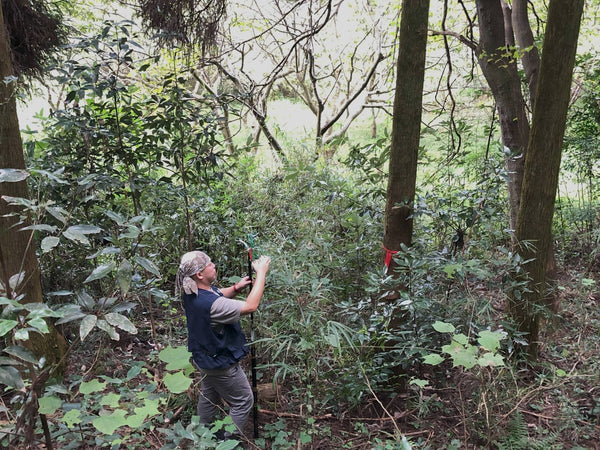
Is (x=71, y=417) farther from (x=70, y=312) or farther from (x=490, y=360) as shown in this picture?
(x=490, y=360)

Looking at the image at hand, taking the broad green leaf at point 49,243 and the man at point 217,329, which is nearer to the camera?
the broad green leaf at point 49,243

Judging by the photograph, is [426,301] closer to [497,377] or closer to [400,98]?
[497,377]

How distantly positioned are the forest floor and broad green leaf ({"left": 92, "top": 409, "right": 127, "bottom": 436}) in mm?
501

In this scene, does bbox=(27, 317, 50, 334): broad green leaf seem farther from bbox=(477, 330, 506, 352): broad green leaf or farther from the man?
bbox=(477, 330, 506, 352): broad green leaf

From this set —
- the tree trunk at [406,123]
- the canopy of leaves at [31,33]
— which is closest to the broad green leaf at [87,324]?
the tree trunk at [406,123]

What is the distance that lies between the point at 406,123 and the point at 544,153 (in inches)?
36.7

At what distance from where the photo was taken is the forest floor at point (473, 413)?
2549 mm

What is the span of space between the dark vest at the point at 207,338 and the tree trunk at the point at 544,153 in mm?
1940

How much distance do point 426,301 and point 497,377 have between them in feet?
1.87

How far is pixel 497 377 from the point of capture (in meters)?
2.54

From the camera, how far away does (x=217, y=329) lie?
9.11 feet

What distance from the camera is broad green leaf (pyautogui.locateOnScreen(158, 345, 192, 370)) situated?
8.43 feet

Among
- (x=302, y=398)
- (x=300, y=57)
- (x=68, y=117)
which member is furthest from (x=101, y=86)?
(x=300, y=57)

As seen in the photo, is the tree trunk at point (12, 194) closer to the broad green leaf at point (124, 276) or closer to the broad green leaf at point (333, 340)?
the broad green leaf at point (124, 276)
